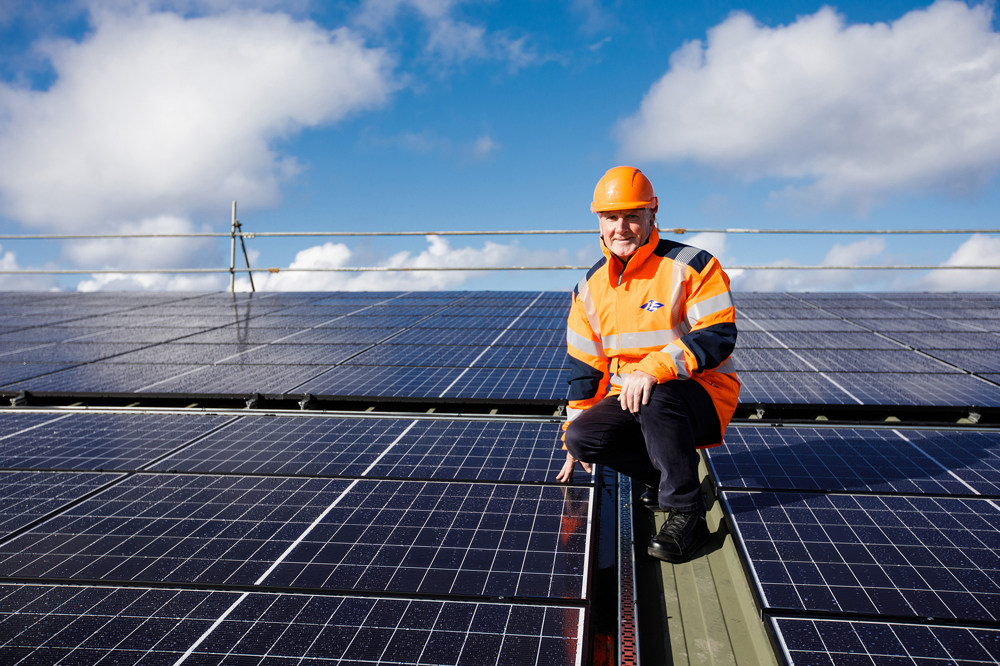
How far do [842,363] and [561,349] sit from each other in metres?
2.77

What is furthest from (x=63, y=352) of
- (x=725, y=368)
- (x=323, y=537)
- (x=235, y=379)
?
(x=725, y=368)

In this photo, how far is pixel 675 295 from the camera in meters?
3.22

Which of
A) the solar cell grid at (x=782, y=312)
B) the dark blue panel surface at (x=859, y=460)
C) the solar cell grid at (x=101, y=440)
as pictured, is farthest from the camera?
the solar cell grid at (x=782, y=312)

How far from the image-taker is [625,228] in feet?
10.8

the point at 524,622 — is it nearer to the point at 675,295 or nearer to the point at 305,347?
the point at 675,295

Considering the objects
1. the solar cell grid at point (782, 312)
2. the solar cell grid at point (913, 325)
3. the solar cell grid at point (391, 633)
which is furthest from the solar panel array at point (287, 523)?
the solar cell grid at point (913, 325)

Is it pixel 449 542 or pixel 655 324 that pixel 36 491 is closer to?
pixel 449 542

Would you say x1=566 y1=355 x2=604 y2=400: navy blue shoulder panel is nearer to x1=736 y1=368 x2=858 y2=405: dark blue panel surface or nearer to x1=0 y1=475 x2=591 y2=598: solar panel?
x1=0 y1=475 x2=591 y2=598: solar panel

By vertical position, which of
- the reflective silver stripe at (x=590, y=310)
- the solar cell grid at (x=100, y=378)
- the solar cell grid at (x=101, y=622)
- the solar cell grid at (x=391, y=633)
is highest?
the reflective silver stripe at (x=590, y=310)

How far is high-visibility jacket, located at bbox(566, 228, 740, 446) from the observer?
3086mm

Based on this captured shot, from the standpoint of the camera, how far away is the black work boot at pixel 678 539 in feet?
9.88

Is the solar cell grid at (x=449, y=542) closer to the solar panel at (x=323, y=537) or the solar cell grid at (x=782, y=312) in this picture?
the solar panel at (x=323, y=537)

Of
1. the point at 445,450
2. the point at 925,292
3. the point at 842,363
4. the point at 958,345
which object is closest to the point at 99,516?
the point at 445,450

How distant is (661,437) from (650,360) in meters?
0.39
